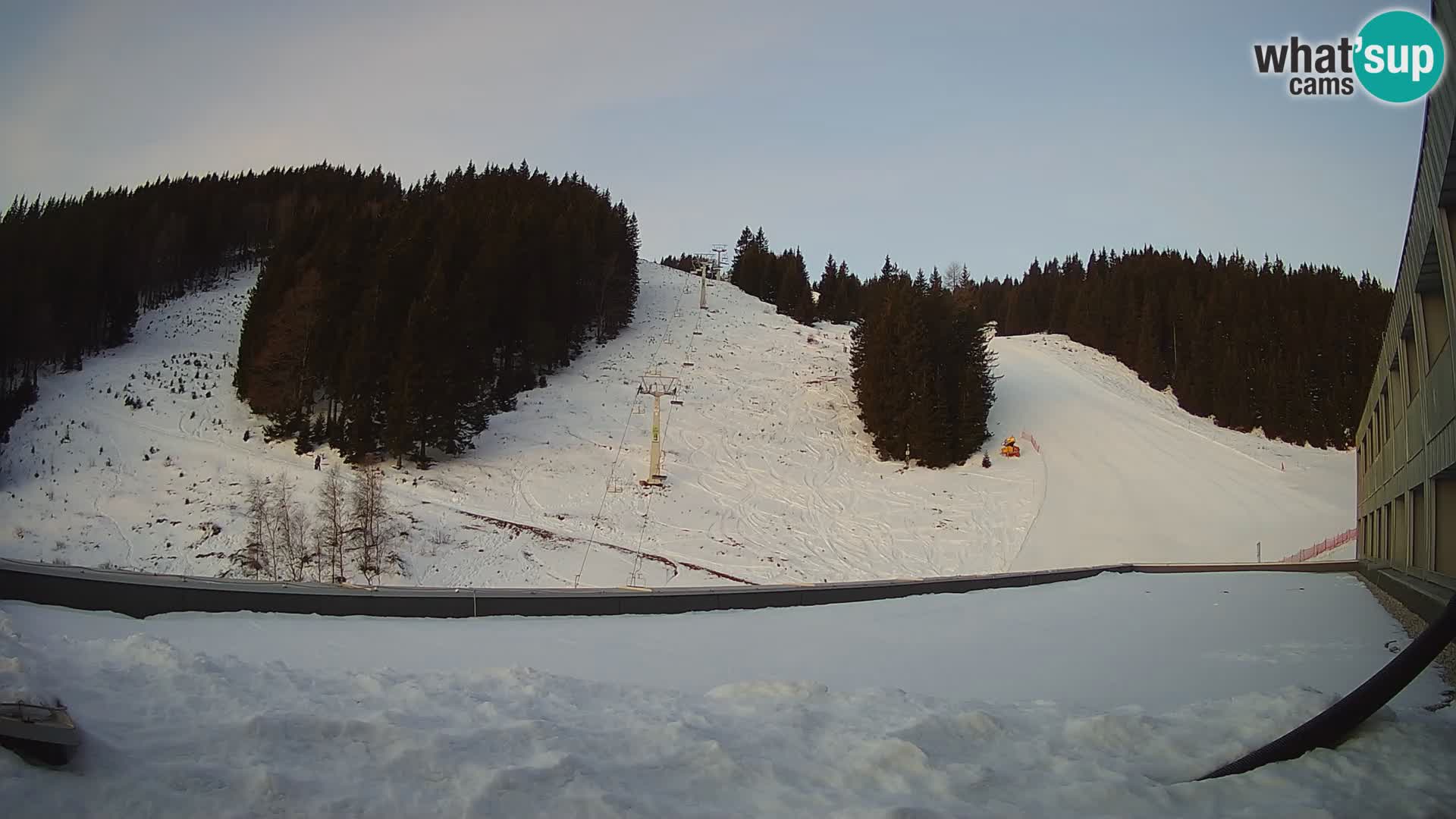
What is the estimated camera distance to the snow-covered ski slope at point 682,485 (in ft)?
64.0

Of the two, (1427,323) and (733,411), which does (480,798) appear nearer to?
(1427,323)

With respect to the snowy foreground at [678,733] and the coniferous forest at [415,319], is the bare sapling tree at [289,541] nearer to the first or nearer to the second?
the coniferous forest at [415,319]

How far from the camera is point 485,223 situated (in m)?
45.6

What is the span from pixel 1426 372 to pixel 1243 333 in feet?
175

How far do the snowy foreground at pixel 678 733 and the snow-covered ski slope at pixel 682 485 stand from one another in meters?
10.2

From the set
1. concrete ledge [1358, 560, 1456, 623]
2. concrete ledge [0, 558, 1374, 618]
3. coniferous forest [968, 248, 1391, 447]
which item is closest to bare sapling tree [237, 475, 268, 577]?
concrete ledge [0, 558, 1374, 618]

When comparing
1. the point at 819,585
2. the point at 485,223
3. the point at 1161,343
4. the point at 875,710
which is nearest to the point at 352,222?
the point at 485,223

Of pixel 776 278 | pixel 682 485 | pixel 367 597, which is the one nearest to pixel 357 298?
pixel 682 485

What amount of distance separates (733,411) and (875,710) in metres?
33.6

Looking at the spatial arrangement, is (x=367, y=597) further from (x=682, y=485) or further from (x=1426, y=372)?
(x=682, y=485)

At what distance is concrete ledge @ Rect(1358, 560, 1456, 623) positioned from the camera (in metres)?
7.45

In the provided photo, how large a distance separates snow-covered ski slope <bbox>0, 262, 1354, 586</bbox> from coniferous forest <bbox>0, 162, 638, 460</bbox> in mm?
1491

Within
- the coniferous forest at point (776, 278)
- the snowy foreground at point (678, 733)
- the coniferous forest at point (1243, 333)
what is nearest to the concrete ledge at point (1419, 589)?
the snowy foreground at point (678, 733)

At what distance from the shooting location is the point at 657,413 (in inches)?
1224
